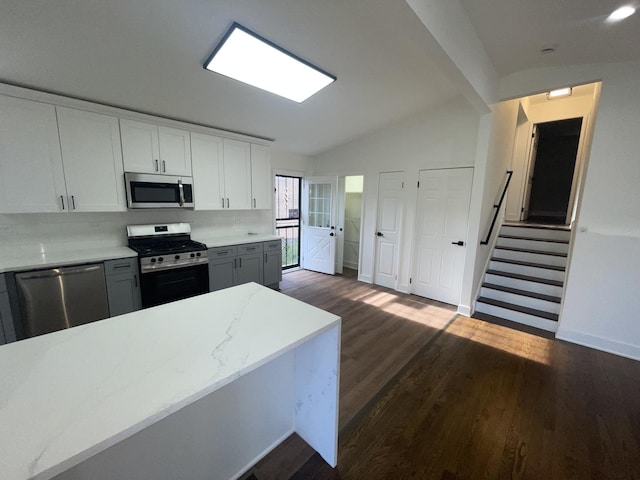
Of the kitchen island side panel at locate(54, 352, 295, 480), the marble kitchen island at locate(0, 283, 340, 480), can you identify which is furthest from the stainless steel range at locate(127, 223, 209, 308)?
the kitchen island side panel at locate(54, 352, 295, 480)

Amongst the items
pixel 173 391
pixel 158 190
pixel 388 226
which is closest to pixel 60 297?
pixel 158 190

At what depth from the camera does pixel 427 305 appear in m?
3.97

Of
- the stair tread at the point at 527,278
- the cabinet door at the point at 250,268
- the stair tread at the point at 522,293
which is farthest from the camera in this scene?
the cabinet door at the point at 250,268

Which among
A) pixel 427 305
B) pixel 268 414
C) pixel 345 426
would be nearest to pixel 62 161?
pixel 268 414

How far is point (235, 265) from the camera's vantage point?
12.4ft

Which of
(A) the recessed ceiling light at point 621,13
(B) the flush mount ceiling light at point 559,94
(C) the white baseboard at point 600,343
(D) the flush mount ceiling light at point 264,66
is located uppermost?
(B) the flush mount ceiling light at point 559,94

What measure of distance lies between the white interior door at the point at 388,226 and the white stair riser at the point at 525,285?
1420 mm

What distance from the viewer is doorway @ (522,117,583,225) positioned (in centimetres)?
603

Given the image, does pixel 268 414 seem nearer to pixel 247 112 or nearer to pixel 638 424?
pixel 638 424

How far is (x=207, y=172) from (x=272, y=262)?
5.36ft

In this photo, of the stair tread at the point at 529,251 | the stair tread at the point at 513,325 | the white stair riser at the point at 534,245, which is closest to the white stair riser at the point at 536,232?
the white stair riser at the point at 534,245

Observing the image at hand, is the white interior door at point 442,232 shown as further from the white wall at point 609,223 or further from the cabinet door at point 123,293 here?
the cabinet door at point 123,293

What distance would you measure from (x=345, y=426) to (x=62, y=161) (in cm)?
346

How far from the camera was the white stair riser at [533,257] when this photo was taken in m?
3.73
